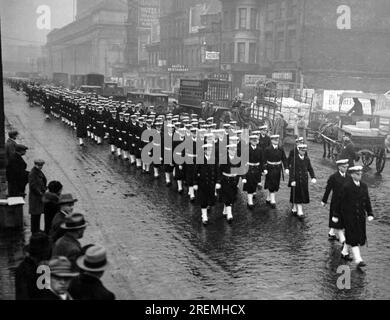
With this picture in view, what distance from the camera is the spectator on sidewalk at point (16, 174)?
10453 millimetres

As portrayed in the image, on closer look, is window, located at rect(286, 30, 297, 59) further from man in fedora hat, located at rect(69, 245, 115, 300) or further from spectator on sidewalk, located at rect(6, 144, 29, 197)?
man in fedora hat, located at rect(69, 245, 115, 300)

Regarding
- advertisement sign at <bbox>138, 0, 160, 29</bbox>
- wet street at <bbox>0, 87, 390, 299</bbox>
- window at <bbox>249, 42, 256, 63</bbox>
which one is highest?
advertisement sign at <bbox>138, 0, 160, 29</bbox>

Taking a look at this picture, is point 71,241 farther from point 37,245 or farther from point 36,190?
point 36,190

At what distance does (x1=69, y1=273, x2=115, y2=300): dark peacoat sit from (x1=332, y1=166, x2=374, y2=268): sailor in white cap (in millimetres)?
5583

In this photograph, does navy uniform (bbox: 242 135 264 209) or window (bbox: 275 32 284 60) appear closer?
navy uniform (bbox: 242 135 264 209)

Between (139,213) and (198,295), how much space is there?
4873 millimetres

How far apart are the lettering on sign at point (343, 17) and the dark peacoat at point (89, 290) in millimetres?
46478

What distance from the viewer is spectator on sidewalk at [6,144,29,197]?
10.5m

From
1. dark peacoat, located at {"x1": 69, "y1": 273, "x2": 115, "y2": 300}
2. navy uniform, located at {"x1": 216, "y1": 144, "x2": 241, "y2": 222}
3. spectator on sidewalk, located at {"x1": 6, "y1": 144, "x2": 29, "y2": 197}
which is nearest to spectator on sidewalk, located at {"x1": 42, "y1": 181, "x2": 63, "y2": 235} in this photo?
spectator on sidewalk, located at {"x1": 6, "y1": 144, "x2": 29, "y2": 197}

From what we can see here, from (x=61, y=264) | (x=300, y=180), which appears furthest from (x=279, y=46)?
(x=61, y=264)

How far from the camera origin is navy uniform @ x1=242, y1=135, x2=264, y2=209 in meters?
12.4

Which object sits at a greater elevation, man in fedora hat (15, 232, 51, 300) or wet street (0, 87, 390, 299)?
man in fedora hat (15, 232, 51, 300)

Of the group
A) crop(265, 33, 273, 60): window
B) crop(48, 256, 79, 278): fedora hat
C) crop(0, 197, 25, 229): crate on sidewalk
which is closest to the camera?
crop(48, 256, 79, 278): fedora hat

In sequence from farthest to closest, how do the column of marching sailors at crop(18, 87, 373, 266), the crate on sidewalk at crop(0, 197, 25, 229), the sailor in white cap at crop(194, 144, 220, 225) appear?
the sailor in white cap at crop(194, 144, 220, 225)
the crate on sidewalk at crop(0, 197, 25, 229)
the column of marching sailors at crop(18, 87, 373, 266)
